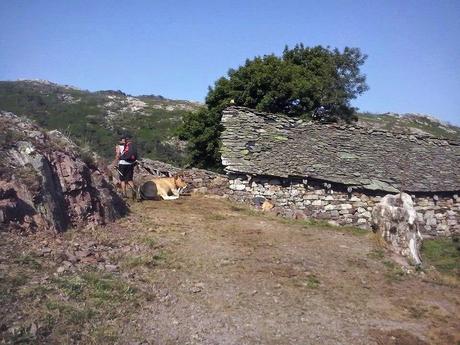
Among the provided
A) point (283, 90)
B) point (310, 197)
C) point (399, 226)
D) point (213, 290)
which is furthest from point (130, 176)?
point (283, 90)

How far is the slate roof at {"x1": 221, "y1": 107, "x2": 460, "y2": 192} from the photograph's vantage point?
15836mm

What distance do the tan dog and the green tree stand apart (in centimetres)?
807

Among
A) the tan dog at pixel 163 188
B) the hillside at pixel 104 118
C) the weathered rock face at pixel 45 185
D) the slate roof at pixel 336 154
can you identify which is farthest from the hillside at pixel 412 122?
the weathered rock face at pixel 45 185

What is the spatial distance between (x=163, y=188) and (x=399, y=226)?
294 inches

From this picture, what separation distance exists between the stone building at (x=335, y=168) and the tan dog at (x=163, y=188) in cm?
182

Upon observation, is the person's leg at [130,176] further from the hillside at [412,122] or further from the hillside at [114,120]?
the hillside at [412,122]

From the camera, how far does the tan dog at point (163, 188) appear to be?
1407cm

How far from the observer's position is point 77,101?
7194cm

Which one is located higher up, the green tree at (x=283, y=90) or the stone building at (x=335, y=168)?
the green tree at (x=283, y=90)

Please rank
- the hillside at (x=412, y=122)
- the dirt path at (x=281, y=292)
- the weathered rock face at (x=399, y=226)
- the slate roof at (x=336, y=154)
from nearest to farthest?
the dirt path at (x=281, y=292) < the weathered rock face at (x=399, y=226) < the slate roof at (x=336, y=154) < the hillside at (x=412, y=122)

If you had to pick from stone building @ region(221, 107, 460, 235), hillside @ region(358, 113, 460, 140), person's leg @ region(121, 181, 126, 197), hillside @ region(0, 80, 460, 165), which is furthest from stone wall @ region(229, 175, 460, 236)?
hillside @ region(358, 113, 460, 140)

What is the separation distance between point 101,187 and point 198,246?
305 cm

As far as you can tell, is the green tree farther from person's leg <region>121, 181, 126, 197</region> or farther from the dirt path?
the dirt path

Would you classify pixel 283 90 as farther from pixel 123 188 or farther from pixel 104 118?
pixel 104 118
